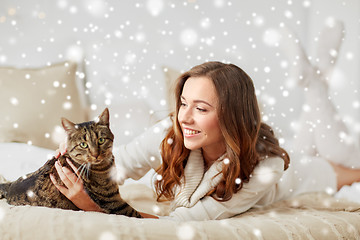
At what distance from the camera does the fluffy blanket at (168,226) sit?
802 mm

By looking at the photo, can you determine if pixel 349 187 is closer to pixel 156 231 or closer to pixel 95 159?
pixel 156 231

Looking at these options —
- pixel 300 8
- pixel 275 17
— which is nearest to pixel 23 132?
pixel 275 17

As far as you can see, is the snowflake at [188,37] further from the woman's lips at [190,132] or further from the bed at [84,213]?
the woman's lips at [190,132]

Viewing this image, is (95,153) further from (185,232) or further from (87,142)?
(185,232)

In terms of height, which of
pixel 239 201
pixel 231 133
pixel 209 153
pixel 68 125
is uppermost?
pixel 68 125

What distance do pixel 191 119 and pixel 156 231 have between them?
320mm

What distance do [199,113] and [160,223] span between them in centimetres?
31

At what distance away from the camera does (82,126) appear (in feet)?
2.69

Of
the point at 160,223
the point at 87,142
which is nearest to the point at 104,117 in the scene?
the point at 87,142

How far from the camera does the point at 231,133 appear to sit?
102 cm

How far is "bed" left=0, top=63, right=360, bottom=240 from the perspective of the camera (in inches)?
31.8

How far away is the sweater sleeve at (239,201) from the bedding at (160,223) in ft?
0.14
